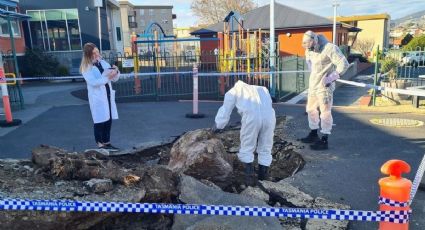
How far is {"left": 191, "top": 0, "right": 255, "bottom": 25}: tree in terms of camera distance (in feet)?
157

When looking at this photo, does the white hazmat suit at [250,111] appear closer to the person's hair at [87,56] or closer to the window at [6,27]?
the person's hair at [87,56]

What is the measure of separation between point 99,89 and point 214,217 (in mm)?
3366

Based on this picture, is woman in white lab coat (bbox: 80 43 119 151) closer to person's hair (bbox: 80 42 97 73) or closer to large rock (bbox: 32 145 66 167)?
person's hair (bbox: 80 42 97 73)

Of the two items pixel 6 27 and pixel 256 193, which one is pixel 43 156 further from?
pixel 6 27

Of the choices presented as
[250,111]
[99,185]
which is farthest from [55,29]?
[99,185]

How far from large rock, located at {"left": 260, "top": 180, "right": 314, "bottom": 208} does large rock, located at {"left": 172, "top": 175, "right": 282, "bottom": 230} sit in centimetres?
34

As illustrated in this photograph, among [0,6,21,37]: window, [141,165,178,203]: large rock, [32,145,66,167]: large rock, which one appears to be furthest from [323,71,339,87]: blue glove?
[0,6,21,37]: window

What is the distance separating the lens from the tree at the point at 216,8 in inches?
1889

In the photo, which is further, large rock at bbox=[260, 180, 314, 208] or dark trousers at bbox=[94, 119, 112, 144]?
dark trousers at bbox=[94, 119, 112, 144]

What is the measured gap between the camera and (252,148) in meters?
4.38

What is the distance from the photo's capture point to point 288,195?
12.9 feet

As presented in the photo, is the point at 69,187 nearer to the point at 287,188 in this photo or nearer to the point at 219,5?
the point at 287,188

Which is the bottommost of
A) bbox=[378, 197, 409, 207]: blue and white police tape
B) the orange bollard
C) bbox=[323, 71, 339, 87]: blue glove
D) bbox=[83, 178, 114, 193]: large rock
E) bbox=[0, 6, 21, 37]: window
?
bbox=[83, 178, 114, 193]: large rock

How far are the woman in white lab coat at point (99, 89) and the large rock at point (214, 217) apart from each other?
271 centimetres
